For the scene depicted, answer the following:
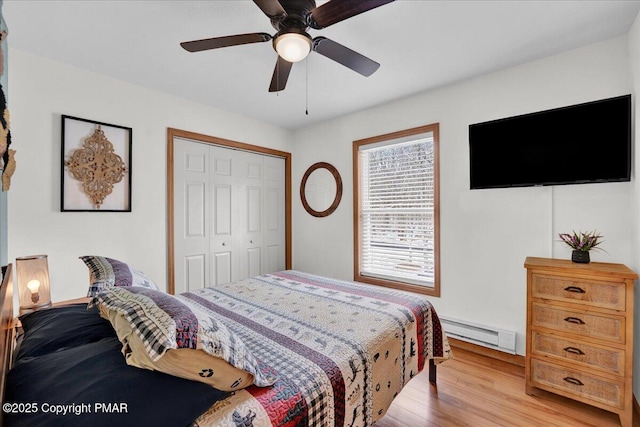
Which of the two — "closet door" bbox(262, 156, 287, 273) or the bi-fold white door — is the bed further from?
"closet door" bbox(262, 156, 287, 273)

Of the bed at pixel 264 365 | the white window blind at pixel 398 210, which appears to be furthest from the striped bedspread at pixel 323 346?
the white window blind at pixel 398 210

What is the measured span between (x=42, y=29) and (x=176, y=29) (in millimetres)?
925

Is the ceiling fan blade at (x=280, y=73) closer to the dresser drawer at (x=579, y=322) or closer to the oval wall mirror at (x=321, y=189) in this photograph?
the oval wall mirror at (x=321, y=189)

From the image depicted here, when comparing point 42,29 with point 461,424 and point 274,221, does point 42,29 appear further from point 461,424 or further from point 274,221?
point 461,424

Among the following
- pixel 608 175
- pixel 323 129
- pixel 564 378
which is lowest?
pixel 564 378

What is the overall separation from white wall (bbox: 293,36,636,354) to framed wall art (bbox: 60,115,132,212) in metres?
2.73

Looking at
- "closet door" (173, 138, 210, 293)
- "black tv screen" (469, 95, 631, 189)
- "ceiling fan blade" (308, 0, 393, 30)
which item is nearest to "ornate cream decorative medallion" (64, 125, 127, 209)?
"closet door" (173, 138, 210, 293)

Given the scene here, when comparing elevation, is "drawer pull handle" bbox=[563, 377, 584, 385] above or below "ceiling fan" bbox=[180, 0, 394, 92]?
below

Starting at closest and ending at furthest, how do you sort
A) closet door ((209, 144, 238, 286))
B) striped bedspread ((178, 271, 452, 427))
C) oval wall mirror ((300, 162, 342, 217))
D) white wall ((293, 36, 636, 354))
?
striped bedspread ((178, 271, 452, 427)) → white wall ((293, 36, 636, 354)) → closet door ((209, 144, 238, 286)) → oval wall mirror ((300, 162, 342, 217))

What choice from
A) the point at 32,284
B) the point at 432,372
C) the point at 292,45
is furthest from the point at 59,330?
the point at 432,372

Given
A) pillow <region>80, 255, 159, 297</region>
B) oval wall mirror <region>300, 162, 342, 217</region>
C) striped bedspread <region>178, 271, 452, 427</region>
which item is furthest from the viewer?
oval wall mirror <region>300, 162, 342, 217</region>

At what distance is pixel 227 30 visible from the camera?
1999 millimetres

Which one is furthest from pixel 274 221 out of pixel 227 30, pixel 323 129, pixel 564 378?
pixel 564 378

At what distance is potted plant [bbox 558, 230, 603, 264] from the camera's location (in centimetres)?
202
